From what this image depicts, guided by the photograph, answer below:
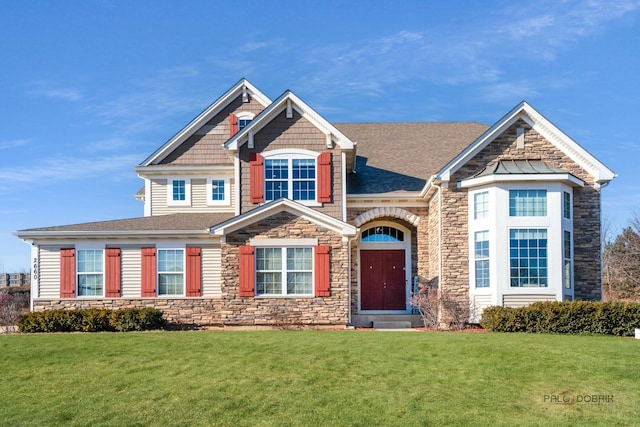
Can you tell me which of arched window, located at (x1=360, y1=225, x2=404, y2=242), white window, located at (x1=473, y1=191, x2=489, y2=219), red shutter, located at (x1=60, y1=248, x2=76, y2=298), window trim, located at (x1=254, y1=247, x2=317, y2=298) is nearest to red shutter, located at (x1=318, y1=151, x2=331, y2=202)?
window trim, located at (x1=254, y1=247, x2=317, y2=298)

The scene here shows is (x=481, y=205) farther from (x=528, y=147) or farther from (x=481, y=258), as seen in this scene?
(x=528, y=147)

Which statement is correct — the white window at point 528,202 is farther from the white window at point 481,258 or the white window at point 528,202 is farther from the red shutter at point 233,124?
the red shutter at point 233,124

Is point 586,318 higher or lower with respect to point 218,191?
lower

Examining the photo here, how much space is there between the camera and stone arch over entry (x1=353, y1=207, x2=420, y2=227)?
22641 millimetres

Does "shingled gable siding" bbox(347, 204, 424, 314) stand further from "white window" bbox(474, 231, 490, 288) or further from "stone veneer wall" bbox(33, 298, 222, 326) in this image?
"stone veneer wall" bbox(33, 298, 222, 326)

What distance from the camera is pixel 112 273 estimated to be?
836 inches

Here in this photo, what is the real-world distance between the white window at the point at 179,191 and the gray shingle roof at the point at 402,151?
6.07 metres

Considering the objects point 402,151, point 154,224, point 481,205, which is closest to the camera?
point 481,205

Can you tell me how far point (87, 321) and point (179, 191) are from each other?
6635 mm

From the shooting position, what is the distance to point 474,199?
19984mm

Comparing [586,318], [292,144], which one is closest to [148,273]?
[292,144]

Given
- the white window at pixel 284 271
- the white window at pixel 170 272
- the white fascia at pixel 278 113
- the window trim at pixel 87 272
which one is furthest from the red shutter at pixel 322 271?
the window trim at pixel 87 272

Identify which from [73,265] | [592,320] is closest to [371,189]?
[592,320]

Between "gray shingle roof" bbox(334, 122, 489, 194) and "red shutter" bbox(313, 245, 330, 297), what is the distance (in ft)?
11.8
